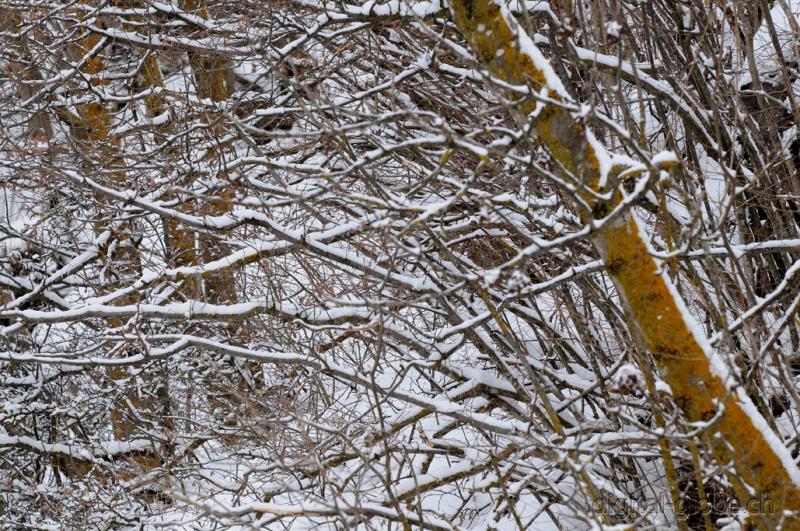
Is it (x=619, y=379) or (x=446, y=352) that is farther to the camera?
(x=446, y=352)

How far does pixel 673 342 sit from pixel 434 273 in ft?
9.21

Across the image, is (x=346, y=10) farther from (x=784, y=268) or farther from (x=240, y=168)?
(x=784, y=268)

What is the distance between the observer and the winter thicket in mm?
3129

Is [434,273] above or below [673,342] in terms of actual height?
above

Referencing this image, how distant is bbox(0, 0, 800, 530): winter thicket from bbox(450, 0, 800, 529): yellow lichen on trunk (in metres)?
0.01

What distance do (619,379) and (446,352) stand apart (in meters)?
2.36

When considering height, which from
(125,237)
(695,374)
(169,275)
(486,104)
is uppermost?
(125,237)

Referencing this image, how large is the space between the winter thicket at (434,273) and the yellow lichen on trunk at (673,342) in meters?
0.01

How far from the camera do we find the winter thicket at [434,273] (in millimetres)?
3129

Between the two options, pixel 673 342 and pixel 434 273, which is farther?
pixel 434 273

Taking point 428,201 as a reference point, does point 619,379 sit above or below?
below

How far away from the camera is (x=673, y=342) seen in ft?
10.3

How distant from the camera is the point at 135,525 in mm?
6684

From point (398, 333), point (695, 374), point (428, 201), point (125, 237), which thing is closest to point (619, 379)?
point (695, 374)
